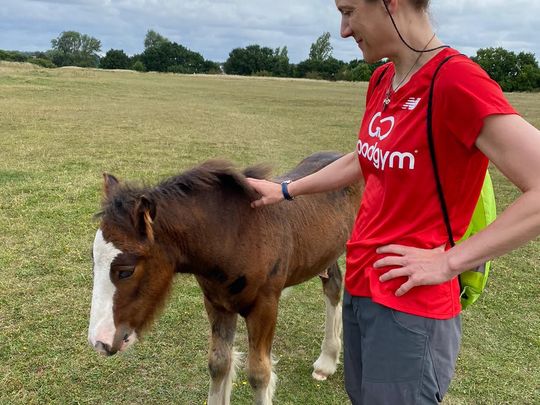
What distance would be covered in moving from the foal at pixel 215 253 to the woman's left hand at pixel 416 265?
3.54 ft

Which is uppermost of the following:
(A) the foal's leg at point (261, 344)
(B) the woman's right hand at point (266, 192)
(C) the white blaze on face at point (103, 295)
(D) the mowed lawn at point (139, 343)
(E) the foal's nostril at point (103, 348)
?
(B) the woman's right hand at point (266, 192)

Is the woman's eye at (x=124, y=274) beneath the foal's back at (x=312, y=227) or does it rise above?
above

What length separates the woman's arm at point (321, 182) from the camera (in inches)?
89.5

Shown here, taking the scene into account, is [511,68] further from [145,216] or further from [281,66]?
[145,216]

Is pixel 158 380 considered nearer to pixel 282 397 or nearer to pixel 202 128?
pixel 282 397

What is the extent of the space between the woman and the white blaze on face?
1.05 meters

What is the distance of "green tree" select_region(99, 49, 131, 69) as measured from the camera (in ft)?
264

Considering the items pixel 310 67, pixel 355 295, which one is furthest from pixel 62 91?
pixel 310 67

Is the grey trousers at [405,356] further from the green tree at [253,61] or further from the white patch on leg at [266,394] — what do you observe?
the green tree at [253,61]

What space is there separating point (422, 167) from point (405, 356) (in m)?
0.64

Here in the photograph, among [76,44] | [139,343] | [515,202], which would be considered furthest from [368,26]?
[76,44]

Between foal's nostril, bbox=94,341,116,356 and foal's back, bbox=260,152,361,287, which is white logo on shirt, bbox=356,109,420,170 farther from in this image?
foal's nostril, bbox=94,341,116,356

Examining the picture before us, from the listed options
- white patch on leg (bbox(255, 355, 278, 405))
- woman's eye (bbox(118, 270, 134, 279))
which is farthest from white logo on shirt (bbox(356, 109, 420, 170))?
white patch on leg (bbox(255, 355, 278, 405))

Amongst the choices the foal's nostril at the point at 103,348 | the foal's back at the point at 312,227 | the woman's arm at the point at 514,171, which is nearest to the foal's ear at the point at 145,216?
the foal's nostril at the point at 103,348
